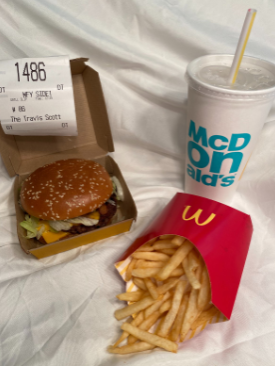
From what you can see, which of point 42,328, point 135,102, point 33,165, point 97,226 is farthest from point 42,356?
point 135,102

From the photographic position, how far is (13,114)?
1.43m

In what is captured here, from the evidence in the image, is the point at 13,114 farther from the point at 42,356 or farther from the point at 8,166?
the point at 42,356

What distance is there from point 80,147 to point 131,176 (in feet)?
1.43

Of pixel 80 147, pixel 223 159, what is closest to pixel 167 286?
pixel 223 159

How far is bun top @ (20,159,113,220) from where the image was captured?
145 cm

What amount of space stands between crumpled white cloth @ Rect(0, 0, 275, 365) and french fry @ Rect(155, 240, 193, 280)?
0.32 meters

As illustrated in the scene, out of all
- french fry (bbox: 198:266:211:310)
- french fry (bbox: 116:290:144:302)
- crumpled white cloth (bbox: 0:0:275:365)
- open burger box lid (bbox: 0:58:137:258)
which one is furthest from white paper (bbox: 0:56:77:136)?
french fry (bbox: 198:266:211:310)

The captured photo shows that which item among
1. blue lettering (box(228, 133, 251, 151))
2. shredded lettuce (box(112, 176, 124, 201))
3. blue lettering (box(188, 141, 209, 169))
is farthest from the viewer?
shredded lettuce (box(112, 176, 124, 201))

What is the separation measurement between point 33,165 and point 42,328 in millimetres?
1006

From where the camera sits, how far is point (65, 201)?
4.74 feet

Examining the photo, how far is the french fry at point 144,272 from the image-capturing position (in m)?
1.18

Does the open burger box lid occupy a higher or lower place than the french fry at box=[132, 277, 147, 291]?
higher

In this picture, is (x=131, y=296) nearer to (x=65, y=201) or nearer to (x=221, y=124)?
(x=65, y=201)

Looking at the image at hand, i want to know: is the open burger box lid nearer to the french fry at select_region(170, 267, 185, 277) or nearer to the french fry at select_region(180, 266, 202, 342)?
the french fry at select_region(170, 267, 185, 277)
